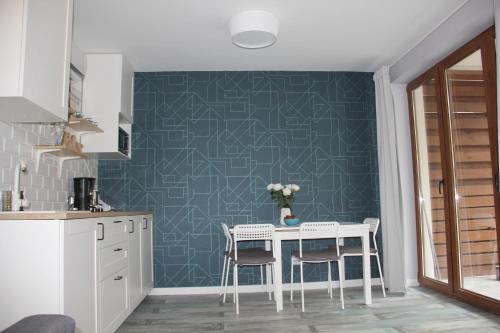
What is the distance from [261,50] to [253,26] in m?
0.87

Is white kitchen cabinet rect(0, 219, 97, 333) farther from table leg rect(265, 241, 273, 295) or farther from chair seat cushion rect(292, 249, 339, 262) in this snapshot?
table leg rect(265, 241, 273, 295)

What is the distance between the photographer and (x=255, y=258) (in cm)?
361

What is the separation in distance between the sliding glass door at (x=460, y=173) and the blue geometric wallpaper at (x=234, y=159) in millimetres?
596

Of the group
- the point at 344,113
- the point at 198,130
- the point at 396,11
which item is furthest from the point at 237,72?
the point at 396,11

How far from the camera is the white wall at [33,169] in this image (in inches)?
110

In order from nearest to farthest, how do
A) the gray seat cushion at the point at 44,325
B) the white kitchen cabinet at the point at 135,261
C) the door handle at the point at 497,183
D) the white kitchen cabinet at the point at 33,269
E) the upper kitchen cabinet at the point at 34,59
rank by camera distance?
the gray seat cushion at the point at 44,325, the white kitchen cabinet at the point at 33,269, the upper kitchen cabinet at the point at 34,59, the door handle at the point at 497,183, the white kitchen cabinet at the point at 135,261

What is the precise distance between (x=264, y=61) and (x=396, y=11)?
149cm

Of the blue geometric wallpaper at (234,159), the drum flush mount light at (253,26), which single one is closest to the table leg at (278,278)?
the blue geometric wallpaper at (234,159)

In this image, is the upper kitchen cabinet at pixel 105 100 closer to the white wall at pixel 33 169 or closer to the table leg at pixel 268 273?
the white wall at pixel 33 169

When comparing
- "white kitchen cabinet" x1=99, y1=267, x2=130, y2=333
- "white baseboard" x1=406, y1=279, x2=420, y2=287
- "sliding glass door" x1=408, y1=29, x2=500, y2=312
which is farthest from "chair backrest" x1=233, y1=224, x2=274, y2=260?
"white baseboard" x1=406, y1=279, x2=420, y2=287

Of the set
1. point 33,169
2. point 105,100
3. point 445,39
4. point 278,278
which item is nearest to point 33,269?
point 33,169

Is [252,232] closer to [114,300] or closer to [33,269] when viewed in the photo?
[114,300]

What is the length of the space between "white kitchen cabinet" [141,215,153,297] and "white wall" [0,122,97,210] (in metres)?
0.77

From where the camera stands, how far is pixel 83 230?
2.26m
